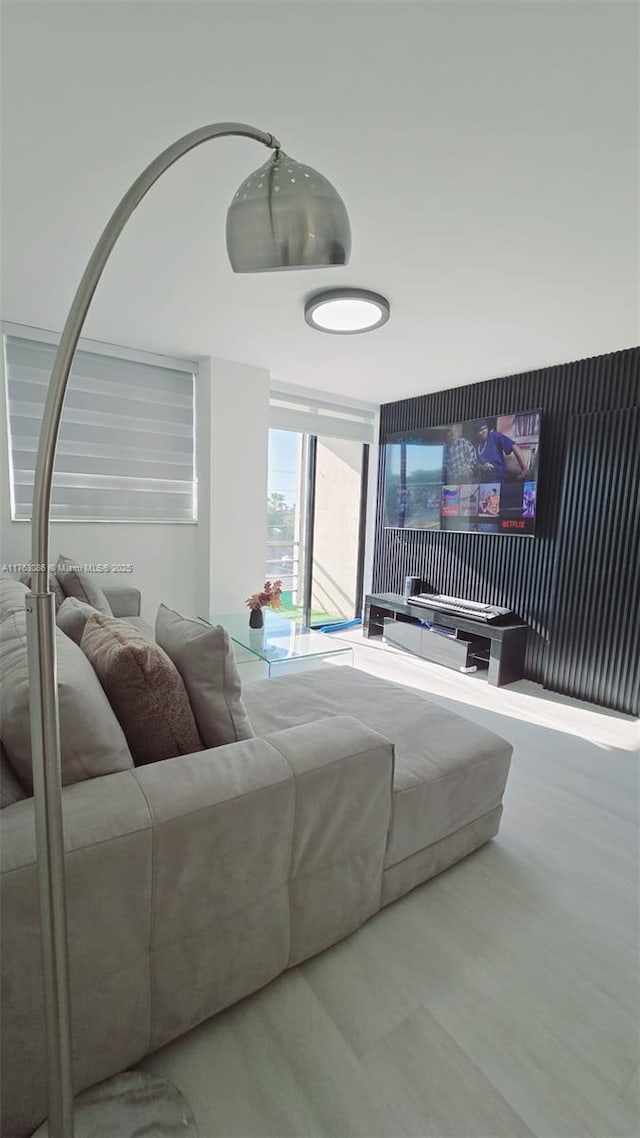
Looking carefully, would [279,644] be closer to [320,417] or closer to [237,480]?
[237,480]

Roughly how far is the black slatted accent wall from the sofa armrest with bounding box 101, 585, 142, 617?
271 cm

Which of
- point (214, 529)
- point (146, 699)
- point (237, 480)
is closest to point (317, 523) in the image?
point (237, 480)

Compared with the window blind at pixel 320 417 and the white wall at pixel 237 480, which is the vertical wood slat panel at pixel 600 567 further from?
the white wall at pixel 237 480

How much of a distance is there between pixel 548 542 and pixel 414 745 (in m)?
2.56

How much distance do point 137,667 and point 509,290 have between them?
2516 millimetres

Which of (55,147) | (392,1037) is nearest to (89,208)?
(55,147)

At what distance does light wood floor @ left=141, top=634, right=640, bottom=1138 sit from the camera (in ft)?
3.40

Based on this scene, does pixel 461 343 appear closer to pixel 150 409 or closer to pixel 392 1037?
pixel 150 409

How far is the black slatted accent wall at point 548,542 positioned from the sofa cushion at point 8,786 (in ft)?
11.3

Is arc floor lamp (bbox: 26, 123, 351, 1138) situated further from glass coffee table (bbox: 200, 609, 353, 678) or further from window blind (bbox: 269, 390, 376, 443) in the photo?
window blind (bbox: 269, 390, 376, 443)

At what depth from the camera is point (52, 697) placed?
2.38ft

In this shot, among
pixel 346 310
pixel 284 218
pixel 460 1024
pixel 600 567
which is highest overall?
pixel 346 310

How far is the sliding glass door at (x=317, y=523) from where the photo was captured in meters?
5.05

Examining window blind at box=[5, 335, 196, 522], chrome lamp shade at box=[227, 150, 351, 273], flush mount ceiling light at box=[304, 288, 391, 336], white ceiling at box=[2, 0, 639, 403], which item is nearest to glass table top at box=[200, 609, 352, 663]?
window blind at box=[5, 335, 196, 522]
